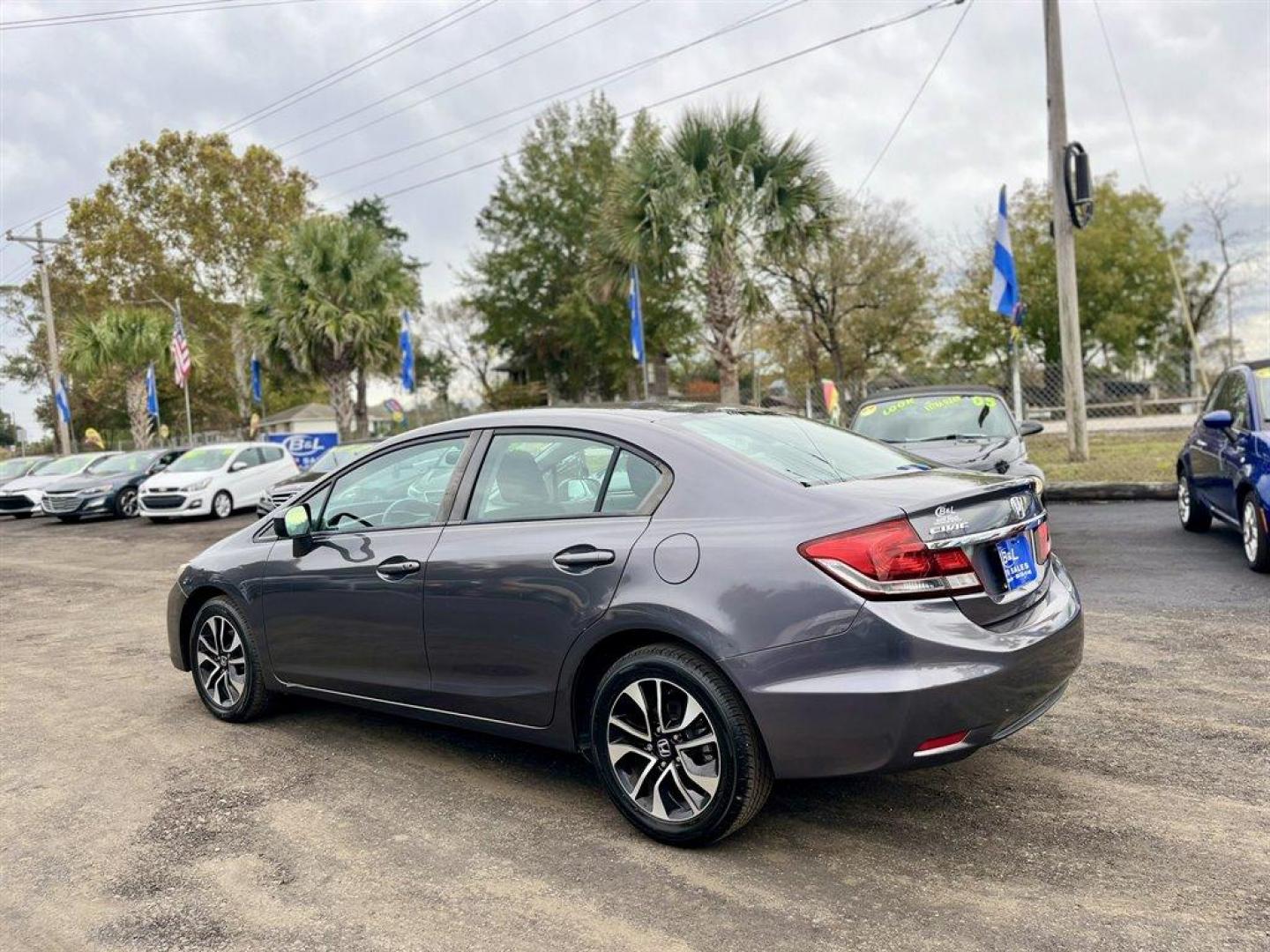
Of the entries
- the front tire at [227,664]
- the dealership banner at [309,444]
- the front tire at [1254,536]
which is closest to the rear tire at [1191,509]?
the front tire at [1254,536]

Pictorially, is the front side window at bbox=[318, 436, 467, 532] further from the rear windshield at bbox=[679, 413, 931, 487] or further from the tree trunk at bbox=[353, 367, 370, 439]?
the tree trunk at bbox=[353, 367, 370, 439]

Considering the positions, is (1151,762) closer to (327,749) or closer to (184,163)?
(327,749)

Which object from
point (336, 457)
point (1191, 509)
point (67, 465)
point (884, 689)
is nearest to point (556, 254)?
point (67, 465)

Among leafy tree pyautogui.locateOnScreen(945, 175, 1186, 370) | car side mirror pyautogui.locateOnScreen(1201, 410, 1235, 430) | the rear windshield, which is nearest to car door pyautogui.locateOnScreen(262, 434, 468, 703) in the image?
the rear windshield

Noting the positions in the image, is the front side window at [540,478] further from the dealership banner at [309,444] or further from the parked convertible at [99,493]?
the dealership banner at [309,444]

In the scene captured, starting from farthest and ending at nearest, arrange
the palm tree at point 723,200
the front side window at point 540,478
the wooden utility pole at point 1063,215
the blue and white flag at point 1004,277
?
the palm tree at point 723,200
the blue and white flag at point 1004,277
the wooden utility pole at point 1063,215
the front side window at point 540,478

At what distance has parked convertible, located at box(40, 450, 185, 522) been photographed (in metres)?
20.0

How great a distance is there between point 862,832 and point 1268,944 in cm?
121

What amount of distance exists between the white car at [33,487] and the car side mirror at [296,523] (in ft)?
63.9

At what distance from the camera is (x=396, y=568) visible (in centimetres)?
410

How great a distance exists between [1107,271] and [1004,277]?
32.2 metres

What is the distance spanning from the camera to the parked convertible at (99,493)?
20.0 meters

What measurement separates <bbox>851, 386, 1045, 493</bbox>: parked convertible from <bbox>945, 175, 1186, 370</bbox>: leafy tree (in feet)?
113

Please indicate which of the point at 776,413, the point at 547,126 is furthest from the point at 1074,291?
the point at 547,126
